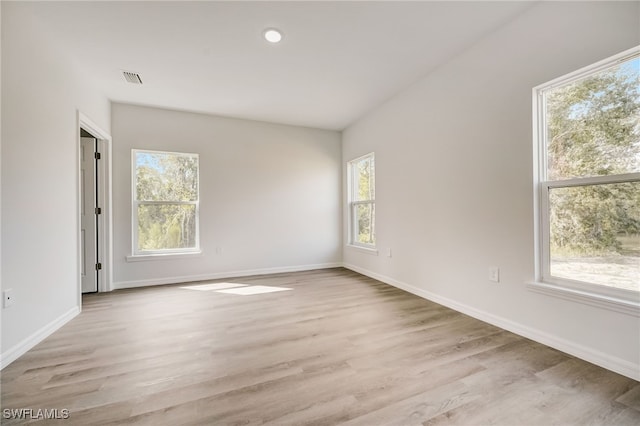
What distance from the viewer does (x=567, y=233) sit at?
6.54 feet

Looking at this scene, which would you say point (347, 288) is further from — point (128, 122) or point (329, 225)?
point (128, 122)

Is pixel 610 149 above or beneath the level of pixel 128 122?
beneath

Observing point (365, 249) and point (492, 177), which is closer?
point (492, 177)

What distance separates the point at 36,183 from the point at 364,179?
3.98 metres

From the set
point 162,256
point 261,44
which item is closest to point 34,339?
Answer: point 162,256

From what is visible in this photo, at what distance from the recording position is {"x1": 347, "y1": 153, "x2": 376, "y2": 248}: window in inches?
172

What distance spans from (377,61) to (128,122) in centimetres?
346

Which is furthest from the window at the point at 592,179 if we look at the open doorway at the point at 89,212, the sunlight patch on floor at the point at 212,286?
the open doorway at the point at 89,212

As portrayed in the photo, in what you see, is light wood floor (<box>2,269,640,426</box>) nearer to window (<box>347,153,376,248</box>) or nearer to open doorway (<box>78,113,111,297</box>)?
open doorway (<box>78,113,111,297</box>)

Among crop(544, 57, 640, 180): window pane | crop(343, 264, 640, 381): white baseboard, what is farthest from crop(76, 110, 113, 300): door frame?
crop(544, 57, 640, 180): window pane

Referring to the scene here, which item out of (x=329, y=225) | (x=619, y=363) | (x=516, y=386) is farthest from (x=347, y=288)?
(x=619, y=363)

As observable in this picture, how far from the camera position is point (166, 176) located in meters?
4.01

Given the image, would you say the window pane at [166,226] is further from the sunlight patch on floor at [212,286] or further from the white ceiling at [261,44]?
the white ceiling at [261,44]

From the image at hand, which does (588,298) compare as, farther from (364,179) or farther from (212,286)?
(212,286)
